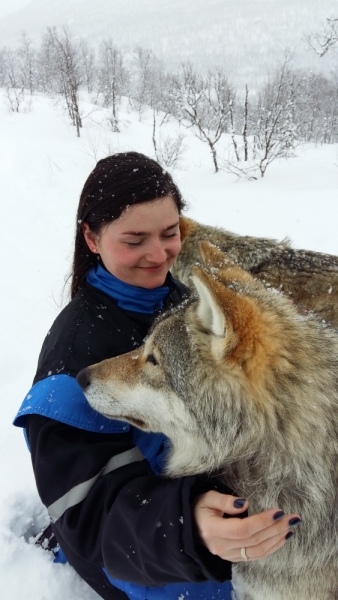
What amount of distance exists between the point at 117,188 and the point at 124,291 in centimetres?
49

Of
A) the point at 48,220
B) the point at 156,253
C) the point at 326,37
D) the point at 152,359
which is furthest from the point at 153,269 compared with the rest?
the point at 326,37

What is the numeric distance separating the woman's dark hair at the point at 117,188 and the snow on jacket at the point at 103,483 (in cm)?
42

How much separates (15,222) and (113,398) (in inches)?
341

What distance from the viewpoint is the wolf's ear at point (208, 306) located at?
1.18 metres

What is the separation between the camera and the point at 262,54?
Answer: 12112 centimetres

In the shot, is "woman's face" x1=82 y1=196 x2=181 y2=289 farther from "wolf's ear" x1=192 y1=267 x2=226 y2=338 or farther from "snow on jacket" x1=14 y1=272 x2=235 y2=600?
"wolf's ear" x1=192 y1=267 x2=226 y2=338

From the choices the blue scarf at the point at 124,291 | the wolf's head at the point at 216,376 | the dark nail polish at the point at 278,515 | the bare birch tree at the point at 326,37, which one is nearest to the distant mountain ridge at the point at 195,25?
the bare birch tree at the point at 326,37

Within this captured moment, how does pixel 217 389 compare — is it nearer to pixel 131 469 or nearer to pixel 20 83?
pixel 131 469

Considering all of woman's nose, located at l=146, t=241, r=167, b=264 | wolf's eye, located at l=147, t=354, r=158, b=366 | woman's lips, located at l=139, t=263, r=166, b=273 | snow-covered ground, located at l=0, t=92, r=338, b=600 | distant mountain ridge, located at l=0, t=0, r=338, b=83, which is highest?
distant mountain ridge, located at l=0, t=0, r=338, b=83

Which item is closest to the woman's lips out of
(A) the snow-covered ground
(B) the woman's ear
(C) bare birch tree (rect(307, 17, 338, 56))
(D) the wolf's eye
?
(B) the woman's ear

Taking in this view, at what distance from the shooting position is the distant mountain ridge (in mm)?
119688

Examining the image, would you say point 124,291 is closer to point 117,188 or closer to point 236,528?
point 117,188

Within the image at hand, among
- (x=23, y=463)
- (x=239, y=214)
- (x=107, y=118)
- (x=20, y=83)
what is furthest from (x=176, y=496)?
(x=20, y=83)

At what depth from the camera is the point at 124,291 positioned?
1791 millimetres
